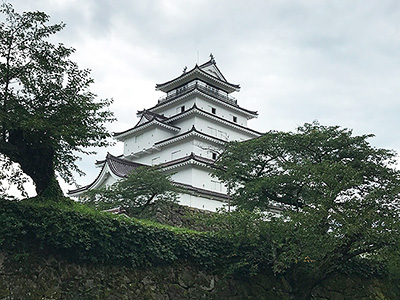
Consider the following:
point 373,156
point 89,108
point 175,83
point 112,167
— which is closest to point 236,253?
point 89,108

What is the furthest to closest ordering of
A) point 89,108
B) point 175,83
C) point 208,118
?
1. point 175,83
2. point 208,118
3. point 89,108

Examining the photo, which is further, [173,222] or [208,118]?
[208,118]

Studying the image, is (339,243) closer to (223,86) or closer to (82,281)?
(82,281)

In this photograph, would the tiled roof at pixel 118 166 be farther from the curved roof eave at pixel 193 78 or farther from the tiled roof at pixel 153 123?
the curved roof eave at pixel 193 78

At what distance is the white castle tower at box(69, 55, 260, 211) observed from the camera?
94.9ft

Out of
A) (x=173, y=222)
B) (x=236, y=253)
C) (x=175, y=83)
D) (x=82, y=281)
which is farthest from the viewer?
(x=175, y=83)

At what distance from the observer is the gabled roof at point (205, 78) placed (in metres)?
35.7

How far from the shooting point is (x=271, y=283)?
13789 mm

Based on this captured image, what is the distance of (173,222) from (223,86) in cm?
2114

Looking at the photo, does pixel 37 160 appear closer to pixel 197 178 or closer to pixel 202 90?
pixel 197 178

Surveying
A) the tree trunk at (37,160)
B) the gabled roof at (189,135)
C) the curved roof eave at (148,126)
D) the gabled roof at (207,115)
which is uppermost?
the gabled roof at (207,115)

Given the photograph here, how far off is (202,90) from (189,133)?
199 inches

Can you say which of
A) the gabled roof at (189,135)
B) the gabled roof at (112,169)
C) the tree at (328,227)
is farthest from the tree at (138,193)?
the gabled roof at (189,135)

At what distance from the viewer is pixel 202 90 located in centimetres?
3456
